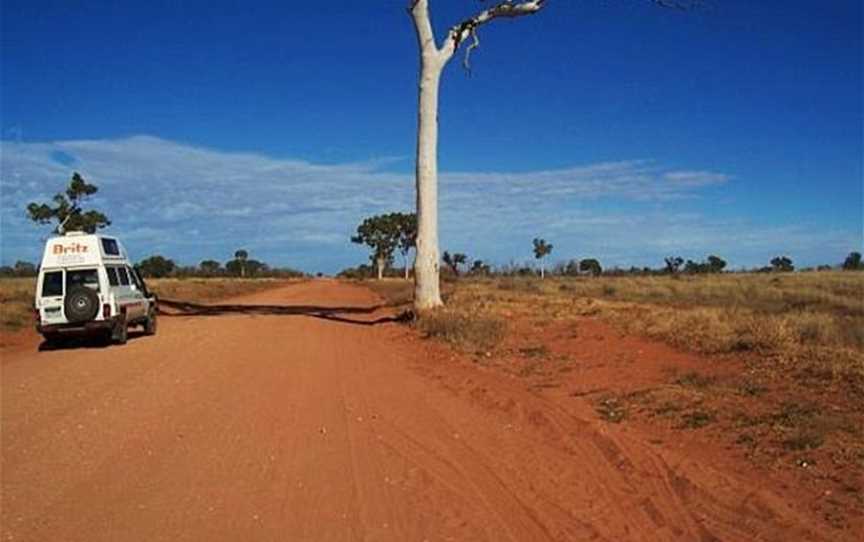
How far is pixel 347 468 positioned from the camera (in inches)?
314

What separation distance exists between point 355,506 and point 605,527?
1845mm

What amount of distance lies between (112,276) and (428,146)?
27.7ft

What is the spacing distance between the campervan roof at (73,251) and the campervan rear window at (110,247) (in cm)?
28

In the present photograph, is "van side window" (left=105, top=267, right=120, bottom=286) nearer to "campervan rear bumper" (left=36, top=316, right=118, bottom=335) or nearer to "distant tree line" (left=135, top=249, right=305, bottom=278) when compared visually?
"campervan rear bumper" (left=36, top=316, right=118, bottom=335)

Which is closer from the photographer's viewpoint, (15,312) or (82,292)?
(82,292)

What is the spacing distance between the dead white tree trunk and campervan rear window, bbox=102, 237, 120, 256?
24.4 ft

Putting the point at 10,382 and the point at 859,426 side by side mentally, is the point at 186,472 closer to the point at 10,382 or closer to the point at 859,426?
the point at 859,426

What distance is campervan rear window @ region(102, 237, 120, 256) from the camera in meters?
20.8

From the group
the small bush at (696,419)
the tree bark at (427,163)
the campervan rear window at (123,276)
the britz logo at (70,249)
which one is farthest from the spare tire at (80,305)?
the small bush at (696,419)

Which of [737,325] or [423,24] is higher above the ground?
[423,24]

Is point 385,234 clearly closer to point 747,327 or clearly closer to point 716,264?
point 716,264

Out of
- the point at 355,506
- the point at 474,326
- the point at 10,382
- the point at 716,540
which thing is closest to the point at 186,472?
the point at 355,506

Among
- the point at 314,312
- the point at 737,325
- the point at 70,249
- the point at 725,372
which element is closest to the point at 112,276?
the point at 70,249

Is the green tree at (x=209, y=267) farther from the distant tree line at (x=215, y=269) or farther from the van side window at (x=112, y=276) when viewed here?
the van side window at (x=112, y=276)
